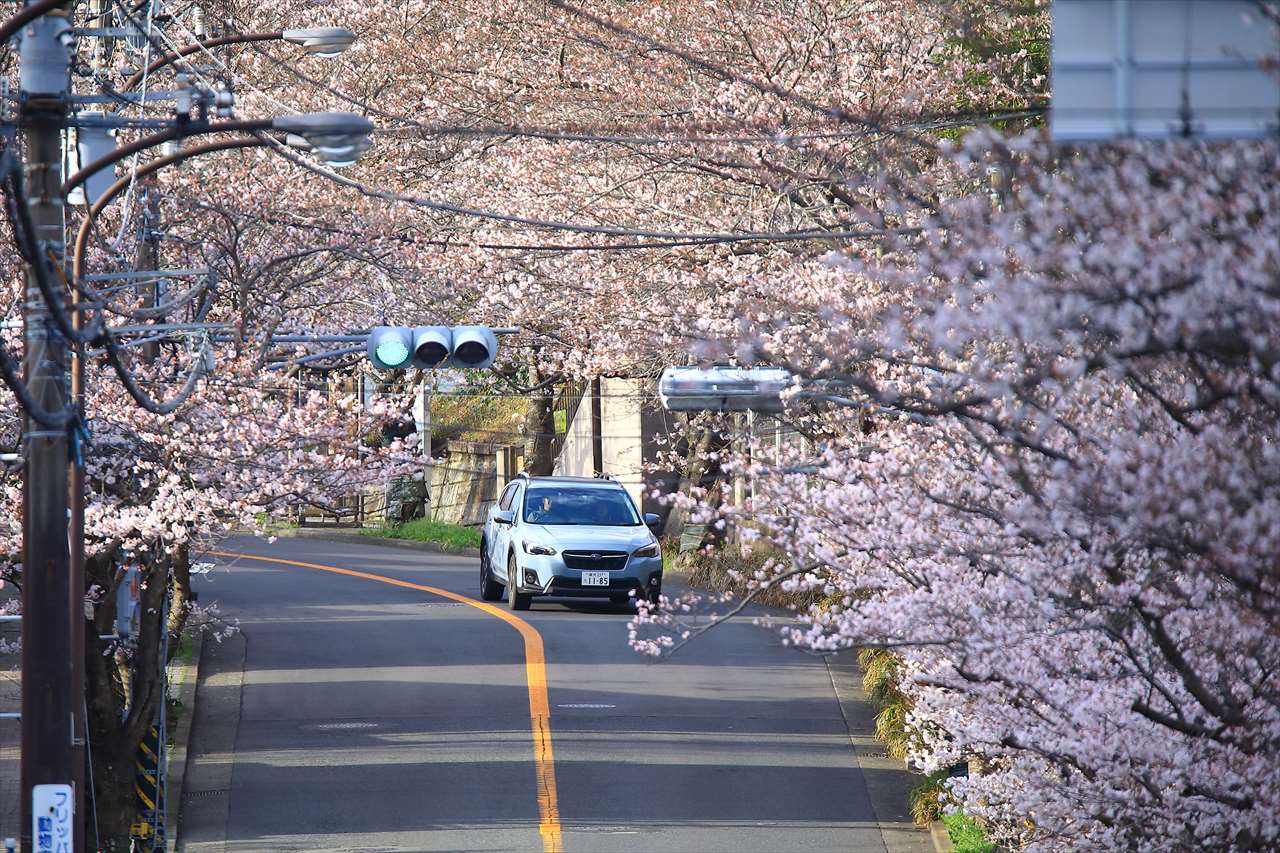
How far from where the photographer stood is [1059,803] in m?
9.32

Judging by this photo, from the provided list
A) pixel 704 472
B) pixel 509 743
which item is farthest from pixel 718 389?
pixel 704 472

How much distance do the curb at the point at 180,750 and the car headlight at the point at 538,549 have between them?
14.5 ft

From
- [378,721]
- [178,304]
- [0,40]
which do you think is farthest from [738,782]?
[0,40]

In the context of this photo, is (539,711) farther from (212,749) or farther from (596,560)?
(212,749)

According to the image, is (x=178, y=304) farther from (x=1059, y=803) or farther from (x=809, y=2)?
(x=809, y=2)

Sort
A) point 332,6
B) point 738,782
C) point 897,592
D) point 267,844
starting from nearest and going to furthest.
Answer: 1. point 897,592
2. point 267,844
3. point 738,782
4. point 332,6

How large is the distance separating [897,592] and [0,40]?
5.75 meters

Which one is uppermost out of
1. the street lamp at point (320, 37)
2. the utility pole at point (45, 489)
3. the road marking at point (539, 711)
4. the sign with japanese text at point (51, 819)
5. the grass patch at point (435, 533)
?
the street lamp at point (320, 37)

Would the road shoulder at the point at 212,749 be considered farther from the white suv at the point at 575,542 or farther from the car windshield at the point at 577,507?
the car windshield at the point at 577,507

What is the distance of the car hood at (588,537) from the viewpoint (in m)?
21.5

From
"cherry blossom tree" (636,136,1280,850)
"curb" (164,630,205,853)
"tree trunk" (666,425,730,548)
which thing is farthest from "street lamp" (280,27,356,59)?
"tree trunk" (666,425,730,548)

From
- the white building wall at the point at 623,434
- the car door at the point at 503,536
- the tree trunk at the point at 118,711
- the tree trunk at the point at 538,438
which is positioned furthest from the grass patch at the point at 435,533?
the tree trunk at the point at 118,711

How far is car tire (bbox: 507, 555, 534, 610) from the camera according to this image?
22.5m

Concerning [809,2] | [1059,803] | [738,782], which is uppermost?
[809,2]
